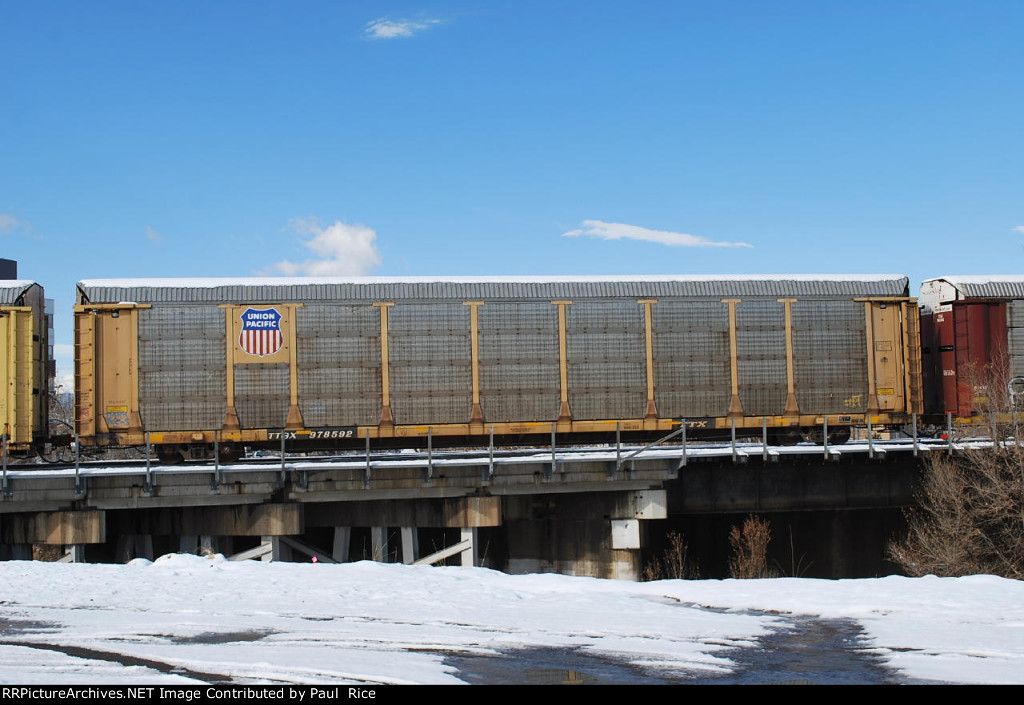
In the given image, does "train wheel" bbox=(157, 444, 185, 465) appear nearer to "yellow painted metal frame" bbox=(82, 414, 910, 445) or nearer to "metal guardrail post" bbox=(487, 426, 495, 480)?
"yellow painted metal frame" bbox=(82, 414, 910, 445)

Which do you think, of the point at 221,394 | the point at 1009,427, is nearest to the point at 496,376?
the point at 221,394

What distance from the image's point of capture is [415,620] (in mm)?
13078

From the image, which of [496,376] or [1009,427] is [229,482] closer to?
[496,376]

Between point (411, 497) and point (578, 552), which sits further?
point (578, 552)

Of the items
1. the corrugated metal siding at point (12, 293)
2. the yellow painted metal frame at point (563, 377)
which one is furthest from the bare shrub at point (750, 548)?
the corrugated metal siding at point (12, 293)

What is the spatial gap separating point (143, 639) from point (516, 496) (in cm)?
1323

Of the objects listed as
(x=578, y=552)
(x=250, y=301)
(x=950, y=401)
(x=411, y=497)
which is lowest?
(x=578, y=552)

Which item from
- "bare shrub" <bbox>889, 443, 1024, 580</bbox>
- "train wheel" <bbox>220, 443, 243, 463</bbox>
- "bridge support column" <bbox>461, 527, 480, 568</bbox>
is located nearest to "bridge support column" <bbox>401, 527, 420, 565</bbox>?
"bridge support column" <bbox>461, 527, 480, 568</bbox>

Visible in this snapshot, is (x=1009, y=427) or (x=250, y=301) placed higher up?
(x=250, y=301)

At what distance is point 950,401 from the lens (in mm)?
26234

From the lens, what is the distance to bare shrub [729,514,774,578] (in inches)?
916

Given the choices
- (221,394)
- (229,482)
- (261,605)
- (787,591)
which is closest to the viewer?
(261,605)

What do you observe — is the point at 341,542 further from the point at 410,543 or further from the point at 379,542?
the point at 410,543

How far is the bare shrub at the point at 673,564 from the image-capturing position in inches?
969
